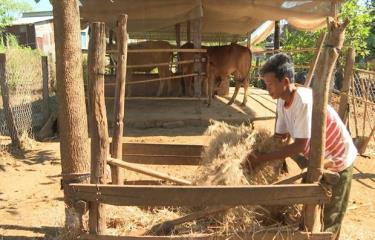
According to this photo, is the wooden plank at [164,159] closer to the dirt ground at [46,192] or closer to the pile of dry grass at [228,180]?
the dirt ground at [46,192]

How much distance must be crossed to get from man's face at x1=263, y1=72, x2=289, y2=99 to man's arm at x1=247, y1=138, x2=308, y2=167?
1.10 feet

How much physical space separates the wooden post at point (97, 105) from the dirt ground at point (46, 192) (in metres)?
0.76

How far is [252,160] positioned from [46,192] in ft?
10.3

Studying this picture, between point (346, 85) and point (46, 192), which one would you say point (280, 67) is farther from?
point (346, 85)

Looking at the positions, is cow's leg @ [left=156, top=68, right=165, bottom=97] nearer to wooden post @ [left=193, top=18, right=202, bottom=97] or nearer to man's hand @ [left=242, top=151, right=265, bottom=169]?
wooden post @ [left=193, top=18, right=202, bottom=97]

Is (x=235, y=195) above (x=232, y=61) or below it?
below

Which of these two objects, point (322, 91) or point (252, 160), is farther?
point (252, 160)

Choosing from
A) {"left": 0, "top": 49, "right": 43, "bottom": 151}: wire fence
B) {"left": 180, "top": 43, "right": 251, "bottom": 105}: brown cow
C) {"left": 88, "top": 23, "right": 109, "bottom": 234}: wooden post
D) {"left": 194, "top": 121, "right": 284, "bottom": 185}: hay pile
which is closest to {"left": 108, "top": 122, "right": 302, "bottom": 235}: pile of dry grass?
{"left": 194, "top": 121, "right": 284, "bottom": 185}: hay pile

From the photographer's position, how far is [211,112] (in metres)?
9.23

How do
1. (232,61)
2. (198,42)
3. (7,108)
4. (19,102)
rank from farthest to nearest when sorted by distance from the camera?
A: (232,61) → (198,42) → (19,102) → (7,108)

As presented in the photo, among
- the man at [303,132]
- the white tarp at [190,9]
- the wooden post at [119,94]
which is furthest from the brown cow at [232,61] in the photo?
the man at [303,132]

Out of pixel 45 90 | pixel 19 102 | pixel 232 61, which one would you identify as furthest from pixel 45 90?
pixel 232 61

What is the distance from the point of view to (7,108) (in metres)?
7.05

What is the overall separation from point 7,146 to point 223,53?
553cm
